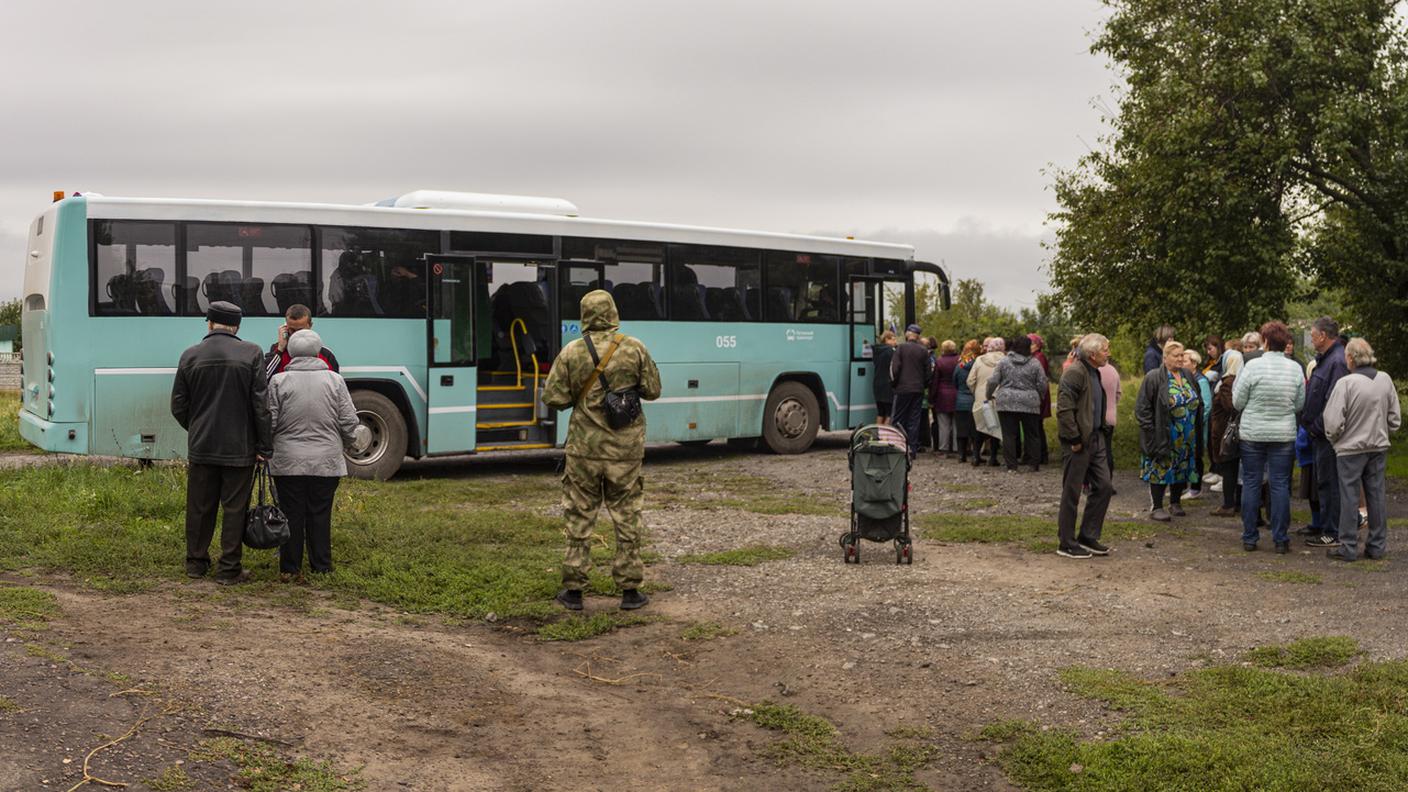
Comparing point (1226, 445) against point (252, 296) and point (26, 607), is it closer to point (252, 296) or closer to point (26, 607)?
point (26, 607)

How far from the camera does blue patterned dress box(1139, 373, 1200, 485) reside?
12.8 m

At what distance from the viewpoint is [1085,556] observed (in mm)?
10883

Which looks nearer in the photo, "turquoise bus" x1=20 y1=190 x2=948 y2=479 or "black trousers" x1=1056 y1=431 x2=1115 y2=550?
"black trousers" x1=1056 y1=431 x2=1115 y2=550

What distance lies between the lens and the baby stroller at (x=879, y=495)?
1027cm

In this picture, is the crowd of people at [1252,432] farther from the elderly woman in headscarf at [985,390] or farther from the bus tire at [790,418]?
the bus tire at [790,418]

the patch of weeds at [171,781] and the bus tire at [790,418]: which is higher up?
the bus tire at [790,418]

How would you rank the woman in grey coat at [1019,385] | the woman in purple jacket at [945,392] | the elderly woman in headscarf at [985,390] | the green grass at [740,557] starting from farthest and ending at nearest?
1. the woman in purple jacket at [945,392]
2. the elderly woman in headscarf at [985,390]
3. the woman in grey coat at [1019,385]
4. the green grass at [740,557]

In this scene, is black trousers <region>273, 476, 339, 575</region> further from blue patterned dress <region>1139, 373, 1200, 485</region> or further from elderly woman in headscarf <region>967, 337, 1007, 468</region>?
elderly woman in headscarf <region>967, 337, 1007, 468</region>

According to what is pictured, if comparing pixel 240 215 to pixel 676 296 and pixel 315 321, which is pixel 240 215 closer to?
pixel 315 321

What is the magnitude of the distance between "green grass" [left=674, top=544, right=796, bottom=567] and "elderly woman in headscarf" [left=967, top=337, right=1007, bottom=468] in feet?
23.2

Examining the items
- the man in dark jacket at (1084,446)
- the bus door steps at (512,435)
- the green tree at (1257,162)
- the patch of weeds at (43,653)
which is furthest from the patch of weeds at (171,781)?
the green tree at (1257,162)

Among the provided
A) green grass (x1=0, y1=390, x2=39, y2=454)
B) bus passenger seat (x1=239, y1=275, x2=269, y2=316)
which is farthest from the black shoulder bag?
green grass (x1=0, y1=390, x2=39, y2=454)

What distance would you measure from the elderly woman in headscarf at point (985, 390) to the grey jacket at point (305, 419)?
10186 millimetres

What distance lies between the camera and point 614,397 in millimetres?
8461
